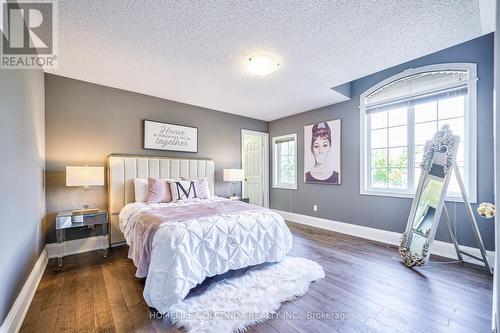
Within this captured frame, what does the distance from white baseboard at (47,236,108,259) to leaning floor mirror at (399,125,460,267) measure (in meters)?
4.00

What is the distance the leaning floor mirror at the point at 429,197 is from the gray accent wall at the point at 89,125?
148 inches

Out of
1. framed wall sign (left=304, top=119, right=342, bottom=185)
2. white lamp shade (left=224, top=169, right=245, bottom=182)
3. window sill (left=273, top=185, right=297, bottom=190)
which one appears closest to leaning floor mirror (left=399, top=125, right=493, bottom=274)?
framed wall sign (left=304, top=119, right=342, bottom=185)

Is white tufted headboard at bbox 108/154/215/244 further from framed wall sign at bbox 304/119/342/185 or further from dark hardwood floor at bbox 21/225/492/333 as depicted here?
framed wall sign at bbox 304/119/342/185

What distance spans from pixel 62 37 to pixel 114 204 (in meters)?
2.17

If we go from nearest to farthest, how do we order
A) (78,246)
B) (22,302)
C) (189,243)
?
(22,302)
(189,243)
(78,246)

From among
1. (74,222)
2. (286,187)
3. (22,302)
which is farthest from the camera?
(286,187)

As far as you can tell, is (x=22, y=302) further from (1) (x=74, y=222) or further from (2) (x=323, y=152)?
(2) (x=323, y=152)

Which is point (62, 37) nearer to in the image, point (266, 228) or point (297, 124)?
point (266, 228)

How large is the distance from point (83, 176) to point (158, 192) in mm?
938

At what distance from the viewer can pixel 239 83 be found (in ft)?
10.9

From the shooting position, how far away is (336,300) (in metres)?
1.93

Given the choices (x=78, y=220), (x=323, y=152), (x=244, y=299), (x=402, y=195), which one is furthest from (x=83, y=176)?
(x=402, y=195)

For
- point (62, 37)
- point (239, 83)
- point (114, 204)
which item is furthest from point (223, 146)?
point (62, 37)

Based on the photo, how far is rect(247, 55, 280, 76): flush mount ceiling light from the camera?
8.34 ft
